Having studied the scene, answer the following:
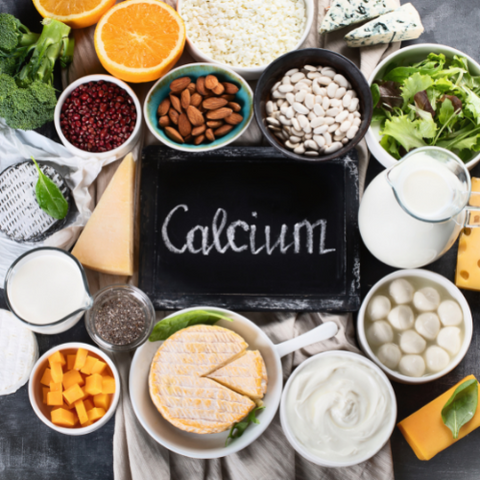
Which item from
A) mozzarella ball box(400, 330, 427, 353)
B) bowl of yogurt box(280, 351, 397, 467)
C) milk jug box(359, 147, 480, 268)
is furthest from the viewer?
mozzarella ball box(400, 330, 427, 353)

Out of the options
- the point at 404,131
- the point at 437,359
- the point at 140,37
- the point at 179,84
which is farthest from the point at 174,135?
the point at 437,359

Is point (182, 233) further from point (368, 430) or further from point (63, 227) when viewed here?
point (368, 430)

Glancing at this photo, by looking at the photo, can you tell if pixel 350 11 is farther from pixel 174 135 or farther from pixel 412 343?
pixel 412 343

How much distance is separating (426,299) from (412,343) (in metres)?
0.13

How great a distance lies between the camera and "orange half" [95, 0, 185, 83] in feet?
4.02

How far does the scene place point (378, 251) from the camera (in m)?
1.19

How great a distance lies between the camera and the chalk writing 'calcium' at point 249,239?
4.36ft

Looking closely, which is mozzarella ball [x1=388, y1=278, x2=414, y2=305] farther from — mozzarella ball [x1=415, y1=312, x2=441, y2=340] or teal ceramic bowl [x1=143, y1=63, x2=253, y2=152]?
teal ceramic bowl [x1=143, y1=63, x2=253, y2=152]

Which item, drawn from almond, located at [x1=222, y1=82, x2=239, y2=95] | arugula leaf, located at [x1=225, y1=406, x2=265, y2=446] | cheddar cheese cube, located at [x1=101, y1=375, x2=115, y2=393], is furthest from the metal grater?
arugula leaf, located at [x1=225, y1=406, x2=265, y2=446]

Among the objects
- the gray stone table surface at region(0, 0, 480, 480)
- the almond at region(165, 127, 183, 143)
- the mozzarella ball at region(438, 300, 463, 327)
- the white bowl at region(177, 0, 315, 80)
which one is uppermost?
the white bowl at region(177, 0, 315, 80)

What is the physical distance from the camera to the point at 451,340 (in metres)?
1.25

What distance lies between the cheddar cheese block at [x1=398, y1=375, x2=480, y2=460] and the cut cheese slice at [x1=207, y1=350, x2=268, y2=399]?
0.45 m

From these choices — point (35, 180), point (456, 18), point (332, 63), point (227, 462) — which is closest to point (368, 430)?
point (227, 462)

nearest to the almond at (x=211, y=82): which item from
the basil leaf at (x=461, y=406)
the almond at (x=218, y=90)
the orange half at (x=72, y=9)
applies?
the almond at (x=218, y=90)
